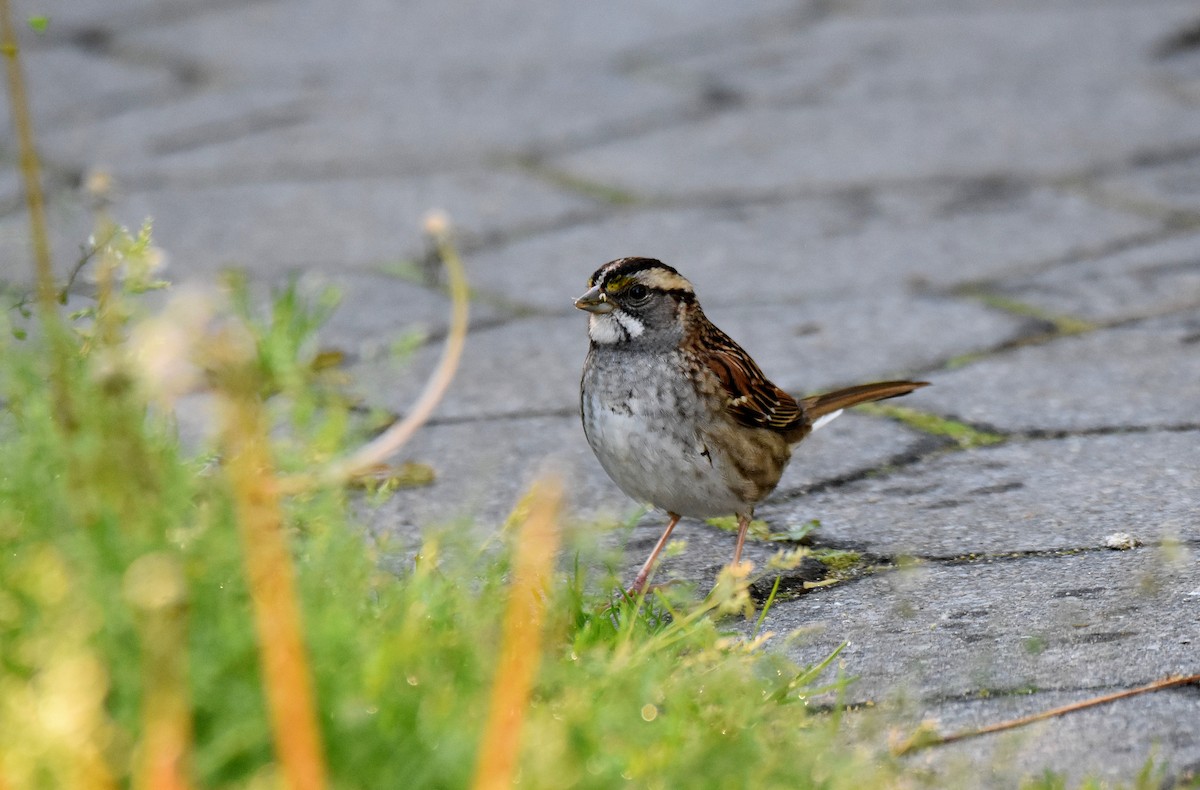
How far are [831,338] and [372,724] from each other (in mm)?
3111

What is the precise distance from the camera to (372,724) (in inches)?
70.6

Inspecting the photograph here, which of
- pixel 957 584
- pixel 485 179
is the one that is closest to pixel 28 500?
pixel 957 584

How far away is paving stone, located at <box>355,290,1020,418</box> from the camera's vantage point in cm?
430

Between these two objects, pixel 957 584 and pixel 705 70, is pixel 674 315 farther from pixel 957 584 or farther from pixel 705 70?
pixel 705 70

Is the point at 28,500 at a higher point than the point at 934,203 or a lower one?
higher

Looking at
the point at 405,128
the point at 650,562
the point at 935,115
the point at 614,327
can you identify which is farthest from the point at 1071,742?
the point at 405,128

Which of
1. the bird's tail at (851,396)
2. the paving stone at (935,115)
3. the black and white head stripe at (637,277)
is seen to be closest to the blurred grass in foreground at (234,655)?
the black and white head stripe at (637,277)

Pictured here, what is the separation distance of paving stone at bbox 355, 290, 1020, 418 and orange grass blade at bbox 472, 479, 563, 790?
1.69m

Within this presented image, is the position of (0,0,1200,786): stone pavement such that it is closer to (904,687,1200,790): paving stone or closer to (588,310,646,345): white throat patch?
(904,687,1200,790): paving stone

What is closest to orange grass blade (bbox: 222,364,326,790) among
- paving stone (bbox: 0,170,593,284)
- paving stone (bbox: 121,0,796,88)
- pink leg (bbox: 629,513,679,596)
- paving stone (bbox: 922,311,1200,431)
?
pink leg (bbox: 629,513,679,596)

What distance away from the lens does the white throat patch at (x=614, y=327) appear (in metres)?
3.39

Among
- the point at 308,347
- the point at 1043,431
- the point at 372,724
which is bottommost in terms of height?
the point at 1043,431

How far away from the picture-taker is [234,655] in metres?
1.78

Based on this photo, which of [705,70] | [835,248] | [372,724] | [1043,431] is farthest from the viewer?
[705,70]
